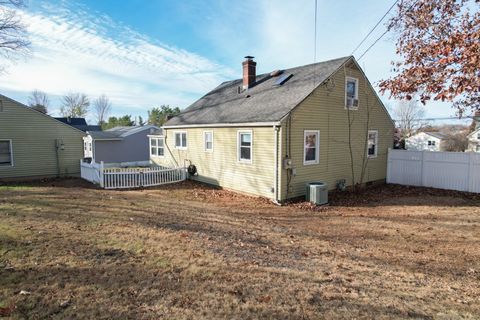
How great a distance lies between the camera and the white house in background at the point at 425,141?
47516mm

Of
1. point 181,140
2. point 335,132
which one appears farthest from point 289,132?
point 181,140

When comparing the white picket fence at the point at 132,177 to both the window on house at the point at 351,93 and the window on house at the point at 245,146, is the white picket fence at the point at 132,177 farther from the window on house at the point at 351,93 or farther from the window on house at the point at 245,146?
the window on house at the point at 351,93

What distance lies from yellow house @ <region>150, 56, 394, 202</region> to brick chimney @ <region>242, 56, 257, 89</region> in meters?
0.05

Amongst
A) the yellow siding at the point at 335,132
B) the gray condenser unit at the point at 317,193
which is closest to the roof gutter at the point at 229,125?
the yellow siding at the point at 335,132

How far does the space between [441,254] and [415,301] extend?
276cm

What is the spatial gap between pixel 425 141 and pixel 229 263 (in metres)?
55.7

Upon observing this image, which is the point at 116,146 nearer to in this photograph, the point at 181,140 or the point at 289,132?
the point at 181,140

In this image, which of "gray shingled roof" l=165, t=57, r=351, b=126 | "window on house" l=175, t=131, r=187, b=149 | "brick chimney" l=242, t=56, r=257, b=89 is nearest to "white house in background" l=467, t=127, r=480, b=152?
"gray shingled roof" l=165, t=57, r=351, b=126

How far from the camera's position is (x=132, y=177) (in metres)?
14.1

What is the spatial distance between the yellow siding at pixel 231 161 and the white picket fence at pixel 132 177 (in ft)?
4.15

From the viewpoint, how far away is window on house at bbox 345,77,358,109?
13.4 metres

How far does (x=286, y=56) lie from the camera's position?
16.3 metres

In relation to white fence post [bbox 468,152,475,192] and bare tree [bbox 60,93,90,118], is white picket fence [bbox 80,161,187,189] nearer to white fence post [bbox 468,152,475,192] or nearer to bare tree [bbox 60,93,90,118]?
white fence post [bbox 468,152,475,192]

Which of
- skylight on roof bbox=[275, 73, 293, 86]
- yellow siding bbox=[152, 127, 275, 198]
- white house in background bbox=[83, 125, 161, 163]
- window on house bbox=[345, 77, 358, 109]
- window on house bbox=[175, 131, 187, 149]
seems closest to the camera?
yellow siding bbox=[152, 127, 275, 198]
